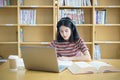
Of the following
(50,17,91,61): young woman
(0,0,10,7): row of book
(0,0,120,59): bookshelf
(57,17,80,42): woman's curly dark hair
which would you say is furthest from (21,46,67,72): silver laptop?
(0,0,10,7): row of book

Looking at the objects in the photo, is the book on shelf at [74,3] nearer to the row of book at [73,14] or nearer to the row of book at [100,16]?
the row of book at [73,14]

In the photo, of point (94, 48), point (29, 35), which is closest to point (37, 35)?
point (29, 35)

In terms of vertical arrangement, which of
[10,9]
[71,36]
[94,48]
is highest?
[10,9]

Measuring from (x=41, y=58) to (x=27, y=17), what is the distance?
229 cm

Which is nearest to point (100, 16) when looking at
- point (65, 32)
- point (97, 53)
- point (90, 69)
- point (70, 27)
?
point (97, 53)

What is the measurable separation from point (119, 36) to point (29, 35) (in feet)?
5.38

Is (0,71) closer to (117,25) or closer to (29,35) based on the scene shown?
(29,35)

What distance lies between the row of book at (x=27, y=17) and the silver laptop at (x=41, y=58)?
217 cm

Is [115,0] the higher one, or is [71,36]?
[115,0]

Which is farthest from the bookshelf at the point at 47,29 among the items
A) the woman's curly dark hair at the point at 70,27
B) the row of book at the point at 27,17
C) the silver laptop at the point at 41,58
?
the silver laptop at the point at 41,58

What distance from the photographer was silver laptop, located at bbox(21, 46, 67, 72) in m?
1.54

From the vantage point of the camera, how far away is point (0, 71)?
1665 mm

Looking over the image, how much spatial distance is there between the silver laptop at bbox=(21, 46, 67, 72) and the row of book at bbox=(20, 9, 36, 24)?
217 centimetres

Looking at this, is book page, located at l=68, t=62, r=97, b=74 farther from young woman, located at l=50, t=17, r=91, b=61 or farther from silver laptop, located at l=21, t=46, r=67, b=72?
young woman, located at l=50, t=17, r=91, b=61
